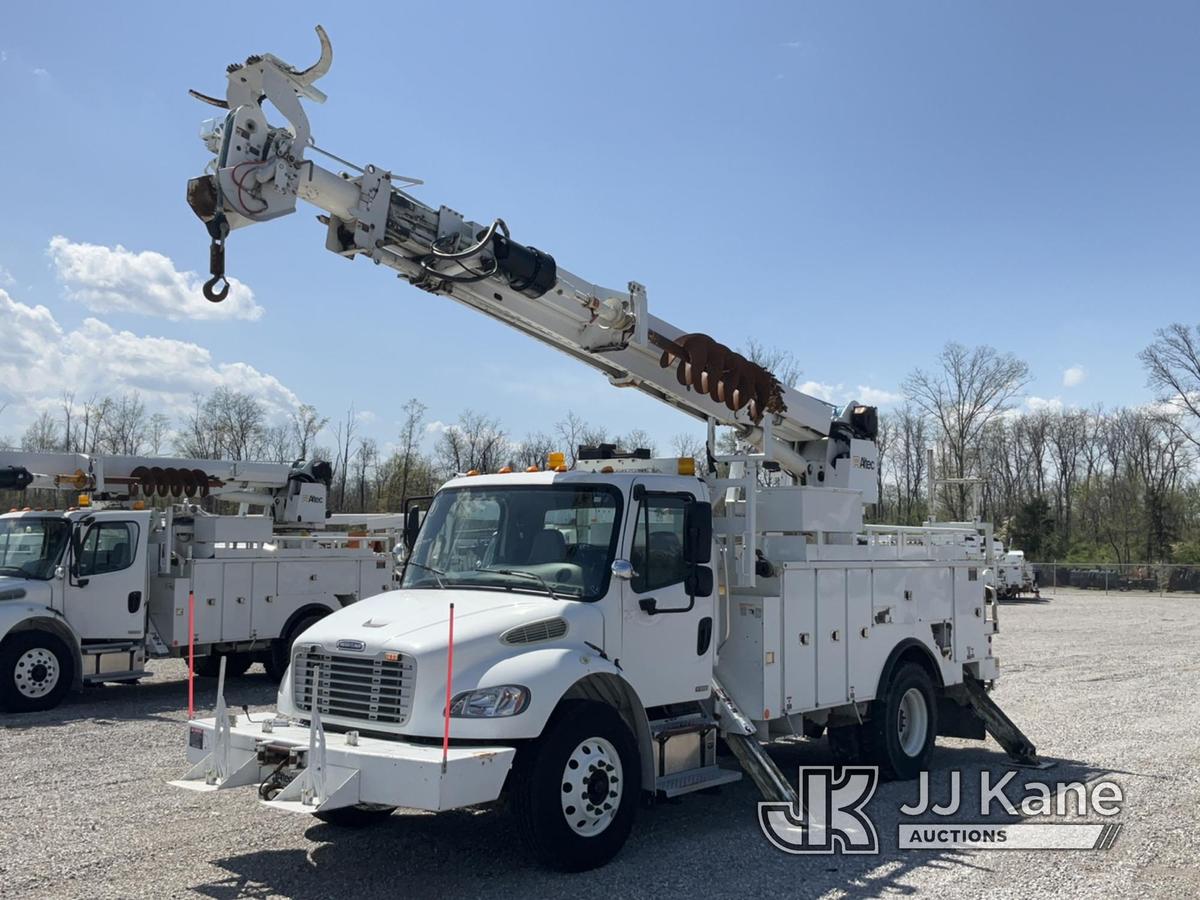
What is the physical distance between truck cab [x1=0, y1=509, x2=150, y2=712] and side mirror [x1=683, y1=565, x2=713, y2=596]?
30.8 feet

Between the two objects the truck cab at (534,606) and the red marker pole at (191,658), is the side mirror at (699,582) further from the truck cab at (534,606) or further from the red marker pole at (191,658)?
the red marker pole at (191,658)

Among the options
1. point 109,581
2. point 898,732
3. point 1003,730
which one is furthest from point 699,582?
point 109,581

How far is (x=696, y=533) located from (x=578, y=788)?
186 cm

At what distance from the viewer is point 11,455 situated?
15477mm

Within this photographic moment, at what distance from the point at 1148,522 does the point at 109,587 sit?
6244 centimetres

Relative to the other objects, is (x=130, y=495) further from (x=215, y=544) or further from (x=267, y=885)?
(x=267, y=885)

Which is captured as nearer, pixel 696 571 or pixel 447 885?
pixel 447 885

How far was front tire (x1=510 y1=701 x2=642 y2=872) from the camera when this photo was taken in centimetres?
607

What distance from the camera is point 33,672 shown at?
1301 centimetres

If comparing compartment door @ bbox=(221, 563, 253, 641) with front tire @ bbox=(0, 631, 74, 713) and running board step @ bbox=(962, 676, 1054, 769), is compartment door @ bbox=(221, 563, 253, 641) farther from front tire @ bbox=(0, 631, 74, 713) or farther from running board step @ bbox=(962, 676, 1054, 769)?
running board step @ bbox=(962, 676, 1054, 769)

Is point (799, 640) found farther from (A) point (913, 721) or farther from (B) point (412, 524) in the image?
(B) point (412, 524)

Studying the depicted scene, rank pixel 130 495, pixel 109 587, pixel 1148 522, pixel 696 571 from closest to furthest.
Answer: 1. pixel 696 571
2. pixel 109 587
3. pixel 130 495
4. pixel 1148 522

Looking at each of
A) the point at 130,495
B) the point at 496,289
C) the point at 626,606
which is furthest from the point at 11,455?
the point at 626,606

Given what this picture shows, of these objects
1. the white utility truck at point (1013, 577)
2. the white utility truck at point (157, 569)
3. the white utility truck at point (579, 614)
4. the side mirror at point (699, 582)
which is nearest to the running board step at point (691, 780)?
the white utility truck at point (579, 614)
